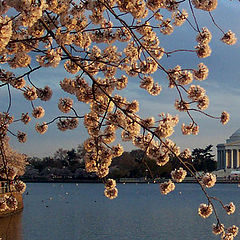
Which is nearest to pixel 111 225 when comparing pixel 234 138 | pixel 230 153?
pixel 230 153

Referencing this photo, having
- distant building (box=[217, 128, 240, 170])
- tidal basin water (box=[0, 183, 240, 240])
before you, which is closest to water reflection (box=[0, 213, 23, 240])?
tidal basin water (box=[0, 183, 240, 240])

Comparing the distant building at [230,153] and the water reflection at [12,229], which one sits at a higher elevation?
the distant building at [230,153]

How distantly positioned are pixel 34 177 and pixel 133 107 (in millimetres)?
118266

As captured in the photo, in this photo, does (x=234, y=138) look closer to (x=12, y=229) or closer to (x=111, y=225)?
(x=111, y=225)

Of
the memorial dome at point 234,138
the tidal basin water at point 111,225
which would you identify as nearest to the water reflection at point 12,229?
the tidal basin water at point 111,225

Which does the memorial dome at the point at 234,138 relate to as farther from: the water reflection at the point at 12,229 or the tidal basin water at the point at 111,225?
the water reflection at the point at 12,229

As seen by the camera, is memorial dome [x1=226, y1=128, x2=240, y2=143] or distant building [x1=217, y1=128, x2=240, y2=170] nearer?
distant building [x1=217, y1=128, x2=240, y2=170]

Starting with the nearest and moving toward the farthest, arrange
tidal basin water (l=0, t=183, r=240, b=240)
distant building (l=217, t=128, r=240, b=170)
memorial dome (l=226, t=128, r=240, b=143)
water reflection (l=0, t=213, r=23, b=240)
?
water reflection (l=0, t=213, r=23, b=240) < tidal basin water (l=0, t=183, r=240, b=240) < distant building (l=217, t=128, r=240, b=170) < memorial dome (l=226, t=128, r=240, b=143)

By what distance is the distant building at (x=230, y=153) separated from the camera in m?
114

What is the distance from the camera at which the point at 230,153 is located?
11438 cm

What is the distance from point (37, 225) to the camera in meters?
35.7

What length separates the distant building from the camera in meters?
114

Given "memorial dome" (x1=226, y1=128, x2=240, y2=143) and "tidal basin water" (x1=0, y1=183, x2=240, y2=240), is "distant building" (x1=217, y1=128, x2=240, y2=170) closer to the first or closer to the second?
"memorial dome" (x1=226, y1=128, x2=240, y2=143)

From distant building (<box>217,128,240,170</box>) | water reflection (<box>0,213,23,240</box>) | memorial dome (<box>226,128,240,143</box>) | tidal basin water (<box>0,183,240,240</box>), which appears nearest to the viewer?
water reflection (<box>0,213,23,240</box>)
